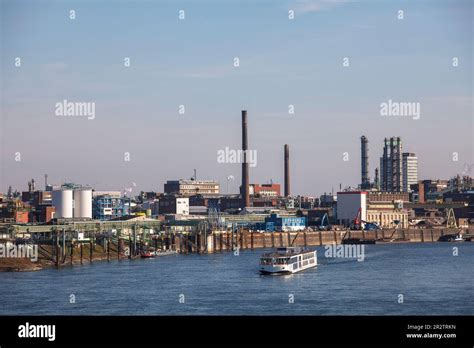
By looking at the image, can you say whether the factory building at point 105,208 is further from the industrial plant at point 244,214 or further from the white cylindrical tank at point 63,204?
the white cylindrical tank at point 63,204

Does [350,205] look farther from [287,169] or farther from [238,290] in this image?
[238,290]

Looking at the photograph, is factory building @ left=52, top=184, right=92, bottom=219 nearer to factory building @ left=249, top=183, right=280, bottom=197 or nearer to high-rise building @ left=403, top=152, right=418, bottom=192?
factory building @ left=249, top=183, right=280, bottom=197

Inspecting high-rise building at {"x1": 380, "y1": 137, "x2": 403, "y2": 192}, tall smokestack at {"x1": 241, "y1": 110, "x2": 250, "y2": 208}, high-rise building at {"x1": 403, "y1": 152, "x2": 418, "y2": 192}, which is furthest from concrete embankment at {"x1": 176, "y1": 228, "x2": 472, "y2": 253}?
high-rise building at {"x1": 403, "y1": 152, "x2": 418, "y2": 192}

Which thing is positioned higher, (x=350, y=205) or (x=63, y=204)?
(x=63, y=204)

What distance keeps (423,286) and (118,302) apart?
13.1 metres

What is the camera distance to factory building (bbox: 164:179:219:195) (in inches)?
5379

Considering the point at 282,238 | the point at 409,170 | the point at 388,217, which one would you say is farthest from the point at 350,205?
the point at 409,170

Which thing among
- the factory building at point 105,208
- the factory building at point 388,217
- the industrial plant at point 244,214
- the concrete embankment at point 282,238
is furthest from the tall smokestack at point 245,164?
the factory building at point 388,217

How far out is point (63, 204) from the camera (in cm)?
8200

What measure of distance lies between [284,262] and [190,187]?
90422 millimetres
